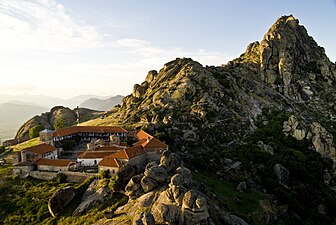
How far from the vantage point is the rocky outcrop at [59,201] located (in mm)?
52344

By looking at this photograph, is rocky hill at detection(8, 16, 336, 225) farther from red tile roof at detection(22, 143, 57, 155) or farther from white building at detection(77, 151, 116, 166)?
red tile roof at detection(22, 143, 57, 155)

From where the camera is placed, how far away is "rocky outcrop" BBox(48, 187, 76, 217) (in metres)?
52.3

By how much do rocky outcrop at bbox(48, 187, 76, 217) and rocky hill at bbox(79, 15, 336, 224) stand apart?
86.5 feet

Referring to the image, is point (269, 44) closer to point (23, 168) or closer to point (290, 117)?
point (290, 117)

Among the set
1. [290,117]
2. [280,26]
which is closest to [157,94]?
[290,117]

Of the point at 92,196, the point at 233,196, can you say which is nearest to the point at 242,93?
the point at 233,196

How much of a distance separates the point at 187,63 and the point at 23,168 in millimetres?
71495

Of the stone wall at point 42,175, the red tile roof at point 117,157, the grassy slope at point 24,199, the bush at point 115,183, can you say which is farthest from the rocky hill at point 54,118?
the bush at point 115,183

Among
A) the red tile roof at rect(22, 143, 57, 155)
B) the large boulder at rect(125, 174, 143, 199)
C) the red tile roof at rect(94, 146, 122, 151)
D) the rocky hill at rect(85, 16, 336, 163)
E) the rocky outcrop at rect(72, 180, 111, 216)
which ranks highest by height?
the rocky hill at rect(85, 16, 336, 163)

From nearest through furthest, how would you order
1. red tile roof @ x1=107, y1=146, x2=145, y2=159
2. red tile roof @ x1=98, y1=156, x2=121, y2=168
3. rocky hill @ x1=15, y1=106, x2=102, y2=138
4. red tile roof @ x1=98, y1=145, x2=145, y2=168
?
red tile roof @ x1=98, y1=156, x2=121, y2=168 < red tile roof @ x1=98, y1=145, x2=145, y2=168 < red tile roof @ x1=107, y1=146, x2=145, y2=159 < rocky hill @ x1=15, y1=106, x2=102, y2=138

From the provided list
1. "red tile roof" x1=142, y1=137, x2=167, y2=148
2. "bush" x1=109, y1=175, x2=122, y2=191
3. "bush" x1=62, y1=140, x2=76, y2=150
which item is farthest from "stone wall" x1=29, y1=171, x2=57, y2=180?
"red tile roof" x1=142, y1=137, x2=167, y2=148

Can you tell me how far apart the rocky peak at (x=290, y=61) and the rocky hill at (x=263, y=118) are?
1.41 ft

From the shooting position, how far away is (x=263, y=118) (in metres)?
98.8

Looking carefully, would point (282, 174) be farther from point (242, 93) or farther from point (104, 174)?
point (242, 93)
